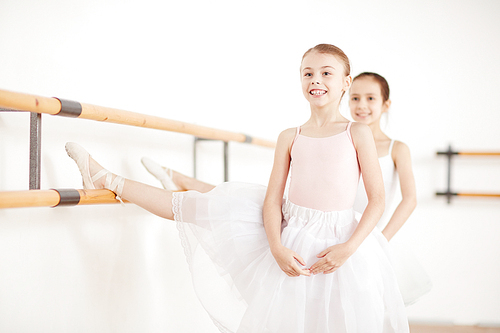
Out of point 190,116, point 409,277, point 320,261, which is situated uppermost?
point 190,116

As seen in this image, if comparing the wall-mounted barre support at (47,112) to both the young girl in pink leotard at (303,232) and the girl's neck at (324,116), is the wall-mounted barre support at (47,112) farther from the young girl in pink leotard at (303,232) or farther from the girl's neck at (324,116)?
the girl's neck at (324,116)

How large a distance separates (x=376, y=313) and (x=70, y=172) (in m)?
0.71

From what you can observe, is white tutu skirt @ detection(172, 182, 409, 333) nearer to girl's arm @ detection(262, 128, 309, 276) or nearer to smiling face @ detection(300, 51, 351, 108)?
girl's arm @ detection(262, 128, 309, 276)

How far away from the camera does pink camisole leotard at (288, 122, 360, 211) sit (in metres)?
0.98

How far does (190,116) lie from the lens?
173 centimetres

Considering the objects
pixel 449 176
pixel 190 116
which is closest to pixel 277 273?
pixel 190 116

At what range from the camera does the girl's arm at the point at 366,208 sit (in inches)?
34.7

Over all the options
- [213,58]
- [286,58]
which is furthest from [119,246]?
[286,58]

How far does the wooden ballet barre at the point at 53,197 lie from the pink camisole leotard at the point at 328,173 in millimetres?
402

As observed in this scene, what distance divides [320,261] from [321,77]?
382 mm

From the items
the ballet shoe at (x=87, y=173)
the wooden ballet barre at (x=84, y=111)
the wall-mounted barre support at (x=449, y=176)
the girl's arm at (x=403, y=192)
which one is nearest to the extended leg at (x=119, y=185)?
the ballet shoe at (x=87, y=173)

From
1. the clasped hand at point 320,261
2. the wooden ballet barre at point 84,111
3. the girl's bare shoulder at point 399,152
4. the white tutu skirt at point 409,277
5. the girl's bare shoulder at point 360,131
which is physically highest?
the wooden ballet barre at point 84,111

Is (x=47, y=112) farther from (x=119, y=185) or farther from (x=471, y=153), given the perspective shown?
(x=471, y=153)

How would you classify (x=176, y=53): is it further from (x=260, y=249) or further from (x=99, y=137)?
(x=260, y=249)
